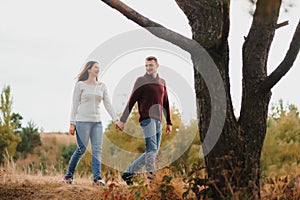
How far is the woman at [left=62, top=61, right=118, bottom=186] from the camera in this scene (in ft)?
21.1

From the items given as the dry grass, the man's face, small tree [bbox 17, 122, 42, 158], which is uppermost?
small tree [bbox 17, 122, 42, 158]

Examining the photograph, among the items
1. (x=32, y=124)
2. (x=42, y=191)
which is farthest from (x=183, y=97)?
(x=32, y=124)

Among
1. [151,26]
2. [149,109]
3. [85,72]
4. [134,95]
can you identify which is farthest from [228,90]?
[85,72]

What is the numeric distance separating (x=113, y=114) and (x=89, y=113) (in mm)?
336

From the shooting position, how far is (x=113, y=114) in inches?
260

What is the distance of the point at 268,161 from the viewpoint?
14.6 meters

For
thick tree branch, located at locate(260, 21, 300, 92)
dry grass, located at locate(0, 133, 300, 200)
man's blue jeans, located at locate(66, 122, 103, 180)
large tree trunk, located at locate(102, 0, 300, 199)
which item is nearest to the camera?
thick tree branch, located at locate(260, 21, 300, 92)

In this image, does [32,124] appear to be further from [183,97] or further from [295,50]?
[295,50]

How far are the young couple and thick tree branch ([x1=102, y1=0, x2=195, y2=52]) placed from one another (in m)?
1.43

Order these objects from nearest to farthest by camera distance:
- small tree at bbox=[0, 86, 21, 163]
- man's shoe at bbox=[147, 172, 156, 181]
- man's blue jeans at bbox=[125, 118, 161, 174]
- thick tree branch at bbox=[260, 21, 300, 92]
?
thick tree branch at bbox=[260, 21, 300, 92] → man's shoe at bbox=[147, 172, 156, 181] → man's blue jeans at bbox=[125, 118, 161, 174] → small tree at bbox=[0, 86, 21, 163]

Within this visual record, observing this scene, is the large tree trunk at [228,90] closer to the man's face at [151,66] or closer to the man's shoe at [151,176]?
the man's shoe at [151,176]

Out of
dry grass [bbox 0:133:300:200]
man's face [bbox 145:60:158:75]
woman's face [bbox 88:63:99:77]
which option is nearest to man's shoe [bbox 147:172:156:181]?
dry grass [bbox 0:133:300:200]

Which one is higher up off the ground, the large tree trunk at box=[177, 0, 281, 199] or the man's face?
the man's face

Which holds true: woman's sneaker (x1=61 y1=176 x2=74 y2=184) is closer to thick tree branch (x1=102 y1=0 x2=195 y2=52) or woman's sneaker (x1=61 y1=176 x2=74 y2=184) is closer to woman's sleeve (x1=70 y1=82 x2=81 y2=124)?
woman's sleeve (x1=70 y1=82 x2=81 y2=124)
